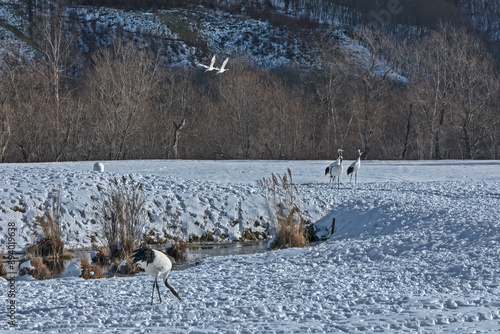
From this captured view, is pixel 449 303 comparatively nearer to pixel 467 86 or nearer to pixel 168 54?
pixel 467 86

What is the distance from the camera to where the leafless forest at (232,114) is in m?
38.4

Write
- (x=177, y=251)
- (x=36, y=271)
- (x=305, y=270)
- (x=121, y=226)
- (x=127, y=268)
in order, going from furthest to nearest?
(x=177, y=251)
(x=121, y=226)
(x=127, y=268)
(x=36, y=271)
(x=305, y=270)

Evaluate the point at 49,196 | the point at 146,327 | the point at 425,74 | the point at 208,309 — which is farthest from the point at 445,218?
the point at 425,74

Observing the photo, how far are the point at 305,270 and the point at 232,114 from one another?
124 feet

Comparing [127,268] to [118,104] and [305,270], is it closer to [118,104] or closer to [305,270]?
[305,270]

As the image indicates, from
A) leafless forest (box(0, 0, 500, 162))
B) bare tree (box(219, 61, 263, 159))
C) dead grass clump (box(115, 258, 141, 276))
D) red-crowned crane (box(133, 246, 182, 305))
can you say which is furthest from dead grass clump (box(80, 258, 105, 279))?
bare tree (box(219, 61, 263, 159))

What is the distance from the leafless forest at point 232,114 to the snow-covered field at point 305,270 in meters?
21.1

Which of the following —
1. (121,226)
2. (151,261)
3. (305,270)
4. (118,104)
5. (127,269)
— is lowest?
(127,269)

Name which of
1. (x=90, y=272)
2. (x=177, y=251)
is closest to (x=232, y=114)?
(x=177, y=251)

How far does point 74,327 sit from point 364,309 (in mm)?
3650

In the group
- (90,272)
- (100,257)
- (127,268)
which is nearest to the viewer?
(90,272)

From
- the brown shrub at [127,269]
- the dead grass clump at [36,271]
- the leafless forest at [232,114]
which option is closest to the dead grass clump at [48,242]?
the dead grass clump at [36,271]

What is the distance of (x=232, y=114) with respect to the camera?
47094 mm

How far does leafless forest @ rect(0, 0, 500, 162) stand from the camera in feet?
126
